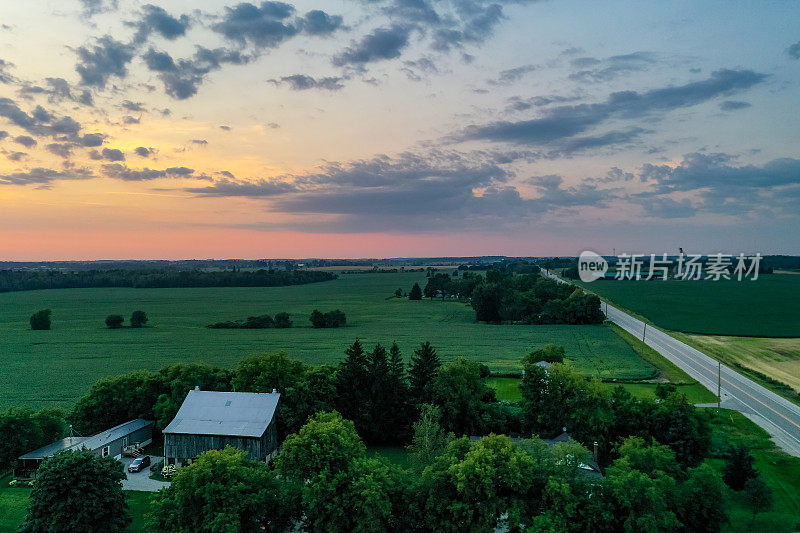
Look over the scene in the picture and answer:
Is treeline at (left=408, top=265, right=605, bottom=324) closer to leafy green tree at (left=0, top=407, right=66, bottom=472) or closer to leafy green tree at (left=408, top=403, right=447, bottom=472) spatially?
leafy green tree at (left=408, top=403, right=447, bottom=472)

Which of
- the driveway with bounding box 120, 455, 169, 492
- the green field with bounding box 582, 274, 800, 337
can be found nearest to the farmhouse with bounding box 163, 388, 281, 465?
the driveway with bounding box 120, 455, 169, 492

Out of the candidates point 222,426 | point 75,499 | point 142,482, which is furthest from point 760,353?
point 75,499

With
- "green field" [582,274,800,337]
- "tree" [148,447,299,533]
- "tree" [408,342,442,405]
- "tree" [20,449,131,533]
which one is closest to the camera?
"tree" [148,447,299,533]

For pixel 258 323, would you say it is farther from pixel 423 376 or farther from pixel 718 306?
pixel 718 306

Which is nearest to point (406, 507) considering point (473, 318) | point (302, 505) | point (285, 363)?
point (302, 505)

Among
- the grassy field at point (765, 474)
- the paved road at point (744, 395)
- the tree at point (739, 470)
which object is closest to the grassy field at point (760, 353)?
the paved road at point (744, 395)

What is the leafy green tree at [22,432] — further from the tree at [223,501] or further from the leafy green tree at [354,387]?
the leafy green tree at [354,387]

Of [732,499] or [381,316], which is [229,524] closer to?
[732,499]
